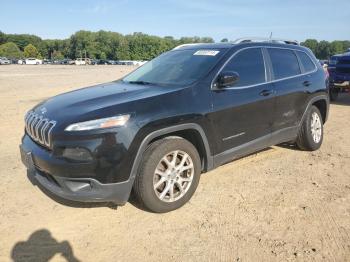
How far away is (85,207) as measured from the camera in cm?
410

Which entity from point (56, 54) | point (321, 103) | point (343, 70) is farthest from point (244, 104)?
point (56, 54)

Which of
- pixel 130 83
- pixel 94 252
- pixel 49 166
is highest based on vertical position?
pixel 130 83

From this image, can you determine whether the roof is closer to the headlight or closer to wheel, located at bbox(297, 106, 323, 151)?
wheel, located at bbox(297, 106, 323, 151)

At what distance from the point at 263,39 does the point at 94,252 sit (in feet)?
12.0

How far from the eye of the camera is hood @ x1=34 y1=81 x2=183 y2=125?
11.7 feet

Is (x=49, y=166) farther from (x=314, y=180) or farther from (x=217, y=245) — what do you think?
(x=314, y=180)

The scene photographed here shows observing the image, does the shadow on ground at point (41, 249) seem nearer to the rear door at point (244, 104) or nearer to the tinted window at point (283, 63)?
the rear door at point (244, 104)

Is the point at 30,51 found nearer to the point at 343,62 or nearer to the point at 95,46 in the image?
the point at 95,46

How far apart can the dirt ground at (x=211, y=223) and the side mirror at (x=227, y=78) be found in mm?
1277

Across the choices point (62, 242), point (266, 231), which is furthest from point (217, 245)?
point (62, 242)

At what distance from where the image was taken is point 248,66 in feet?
15.8

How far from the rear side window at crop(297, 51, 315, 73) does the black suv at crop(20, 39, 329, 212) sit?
292 millimetres

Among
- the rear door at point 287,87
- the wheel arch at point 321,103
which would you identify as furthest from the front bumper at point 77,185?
the wheel arch at point 321,103

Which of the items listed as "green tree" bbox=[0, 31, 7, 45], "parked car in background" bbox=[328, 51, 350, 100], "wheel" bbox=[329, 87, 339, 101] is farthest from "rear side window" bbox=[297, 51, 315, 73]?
"green tree" bbox=[0, 31, 7, 45]
